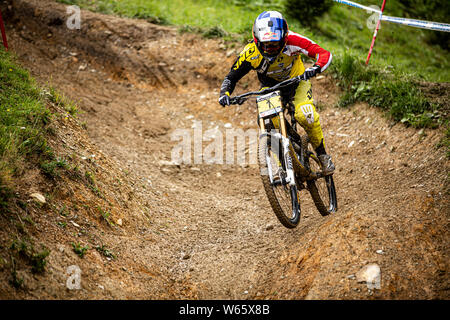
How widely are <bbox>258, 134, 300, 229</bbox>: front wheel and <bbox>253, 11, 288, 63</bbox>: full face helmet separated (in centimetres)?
125

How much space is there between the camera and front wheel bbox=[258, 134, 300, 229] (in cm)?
414

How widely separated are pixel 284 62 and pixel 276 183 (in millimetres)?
1897

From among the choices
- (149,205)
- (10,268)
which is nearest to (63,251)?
(10,268)

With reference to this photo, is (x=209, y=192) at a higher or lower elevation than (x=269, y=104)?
lower

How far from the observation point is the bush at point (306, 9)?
11.5 metres

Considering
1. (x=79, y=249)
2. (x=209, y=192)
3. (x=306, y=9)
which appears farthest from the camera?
(x=306, y=9)

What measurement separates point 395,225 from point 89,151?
14.9 feet

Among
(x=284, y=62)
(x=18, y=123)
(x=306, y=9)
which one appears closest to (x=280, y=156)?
(x=284, y=62)

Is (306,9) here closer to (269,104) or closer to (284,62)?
(284,62)

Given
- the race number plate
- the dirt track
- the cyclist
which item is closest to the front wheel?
the race number plate

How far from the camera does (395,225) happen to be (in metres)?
4.05

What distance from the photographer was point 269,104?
4488mm

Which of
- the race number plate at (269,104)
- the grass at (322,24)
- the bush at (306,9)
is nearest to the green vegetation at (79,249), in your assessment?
the race number plate at (269,104)

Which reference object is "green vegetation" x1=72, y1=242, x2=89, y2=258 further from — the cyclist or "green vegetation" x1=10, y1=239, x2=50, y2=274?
the cyclist
